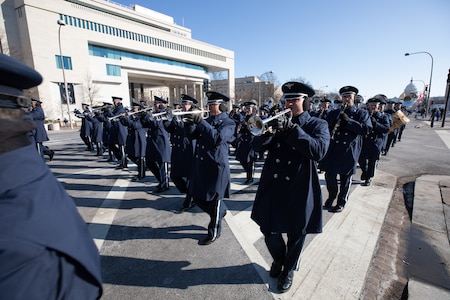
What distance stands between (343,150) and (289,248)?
3061 millimetres

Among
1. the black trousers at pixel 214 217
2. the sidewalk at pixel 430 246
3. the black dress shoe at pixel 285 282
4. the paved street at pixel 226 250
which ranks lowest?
the sidewalk at pixel 430 246

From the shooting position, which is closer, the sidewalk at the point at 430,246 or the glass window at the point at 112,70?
the sidewalk at the point at 430,246

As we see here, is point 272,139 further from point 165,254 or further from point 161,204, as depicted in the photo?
point 161,204

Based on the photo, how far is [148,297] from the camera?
2760 millimetres

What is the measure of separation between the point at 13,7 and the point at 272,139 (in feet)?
163

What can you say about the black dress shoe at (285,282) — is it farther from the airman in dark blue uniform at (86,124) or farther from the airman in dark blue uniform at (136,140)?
the airman in dark blue uniform at (86,124)

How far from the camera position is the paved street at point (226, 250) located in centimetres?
288

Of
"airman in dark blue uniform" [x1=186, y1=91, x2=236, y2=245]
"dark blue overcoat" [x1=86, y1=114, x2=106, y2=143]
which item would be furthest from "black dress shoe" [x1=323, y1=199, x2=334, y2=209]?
"dark blue overcoat" [x1=86, y1=114, x2=106, y2=143]

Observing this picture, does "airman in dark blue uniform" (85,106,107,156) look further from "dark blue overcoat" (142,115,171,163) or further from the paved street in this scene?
"dark blue overcoat" (142,115,171,163)

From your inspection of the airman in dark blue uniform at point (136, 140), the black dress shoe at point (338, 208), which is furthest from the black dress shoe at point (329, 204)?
the airman in dark blue uniform at point (136, 140)

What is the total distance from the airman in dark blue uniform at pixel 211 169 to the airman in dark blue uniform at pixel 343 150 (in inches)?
97.4

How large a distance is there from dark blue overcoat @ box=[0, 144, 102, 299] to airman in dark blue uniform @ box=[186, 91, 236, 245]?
2872mm

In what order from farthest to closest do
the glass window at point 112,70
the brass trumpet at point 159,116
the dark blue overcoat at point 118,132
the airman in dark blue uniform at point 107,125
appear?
the glass window at point 112,70
the airman in dark blue uniform at point 107,125
the dark blue overcoat at point 118,132
the brass trumpet at point 159,116

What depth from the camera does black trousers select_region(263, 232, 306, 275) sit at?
2.83m
